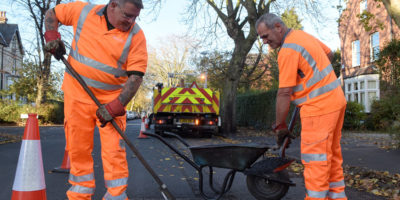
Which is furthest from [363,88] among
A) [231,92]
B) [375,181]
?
[375,181]

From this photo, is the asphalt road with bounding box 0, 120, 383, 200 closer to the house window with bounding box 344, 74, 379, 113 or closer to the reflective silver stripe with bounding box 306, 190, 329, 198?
the reflective silver stripe with bounding box 306, 190, 329, 198

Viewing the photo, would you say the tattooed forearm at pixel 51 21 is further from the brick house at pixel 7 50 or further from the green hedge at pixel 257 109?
the brick house at pixel 7 50

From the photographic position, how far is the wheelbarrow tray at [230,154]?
3301 mm

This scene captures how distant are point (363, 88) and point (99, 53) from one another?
→ 73.1 ft

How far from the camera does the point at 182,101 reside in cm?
1288

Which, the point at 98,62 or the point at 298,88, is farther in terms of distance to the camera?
the point at 298,88

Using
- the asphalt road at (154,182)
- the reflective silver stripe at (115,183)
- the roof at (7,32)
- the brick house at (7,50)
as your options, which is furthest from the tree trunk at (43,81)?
the reflective silver stripe at (115,183)

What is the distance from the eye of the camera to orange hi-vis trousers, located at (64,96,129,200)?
8.92 ft

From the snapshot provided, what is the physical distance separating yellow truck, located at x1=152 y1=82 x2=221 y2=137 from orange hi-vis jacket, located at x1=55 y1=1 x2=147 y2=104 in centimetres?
987

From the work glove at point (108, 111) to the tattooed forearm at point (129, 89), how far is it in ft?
0.21

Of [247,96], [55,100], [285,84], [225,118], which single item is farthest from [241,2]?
[55,100]

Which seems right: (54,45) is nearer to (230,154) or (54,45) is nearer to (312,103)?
(230,154)

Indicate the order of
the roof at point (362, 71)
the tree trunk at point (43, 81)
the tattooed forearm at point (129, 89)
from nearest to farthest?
the tattooed forearm at point (129, 89) → the roof at point (362, 71) → the tree trunk at point (43, 81)

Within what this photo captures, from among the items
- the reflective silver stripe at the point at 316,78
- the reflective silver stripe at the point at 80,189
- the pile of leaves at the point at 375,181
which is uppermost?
the reflective silver stripe at the point at 316,78
